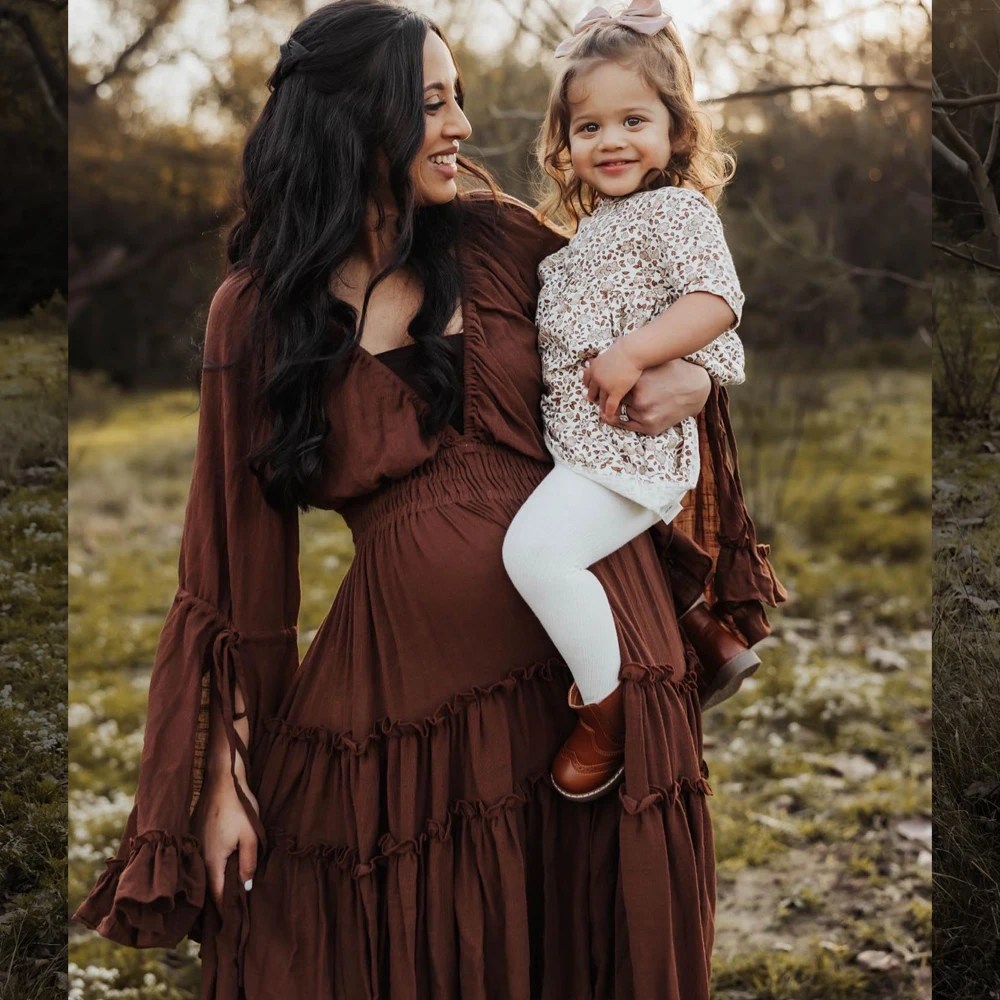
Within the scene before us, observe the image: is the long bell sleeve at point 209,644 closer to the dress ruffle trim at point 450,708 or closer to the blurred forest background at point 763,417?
the dress ruffle trim at point 450,708

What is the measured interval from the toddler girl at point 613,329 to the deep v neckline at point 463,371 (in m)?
0.12

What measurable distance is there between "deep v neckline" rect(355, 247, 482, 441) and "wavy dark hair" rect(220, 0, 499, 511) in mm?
18

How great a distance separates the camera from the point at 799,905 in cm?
386

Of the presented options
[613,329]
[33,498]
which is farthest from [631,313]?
[33,498]

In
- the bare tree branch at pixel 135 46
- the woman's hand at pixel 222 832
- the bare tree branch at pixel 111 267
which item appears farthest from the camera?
the bare tree branch at pixel 111 267

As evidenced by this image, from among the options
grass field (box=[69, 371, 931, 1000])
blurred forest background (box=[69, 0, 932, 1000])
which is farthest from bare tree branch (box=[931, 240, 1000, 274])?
grass field (box=[69, 371, 931, 1000])

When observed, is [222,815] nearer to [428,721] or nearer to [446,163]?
[428,721]

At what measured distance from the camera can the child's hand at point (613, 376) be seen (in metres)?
1.77

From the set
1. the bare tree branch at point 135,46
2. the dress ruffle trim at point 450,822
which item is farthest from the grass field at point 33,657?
the bare tree branch at point 135,46

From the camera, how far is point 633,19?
1.88m

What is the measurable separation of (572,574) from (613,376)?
1.00 ft

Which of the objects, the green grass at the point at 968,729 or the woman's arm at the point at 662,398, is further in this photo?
the green grass at the point at 968,729

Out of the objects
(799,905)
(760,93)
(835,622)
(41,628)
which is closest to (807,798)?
(799,905)

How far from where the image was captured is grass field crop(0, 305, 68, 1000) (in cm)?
197
